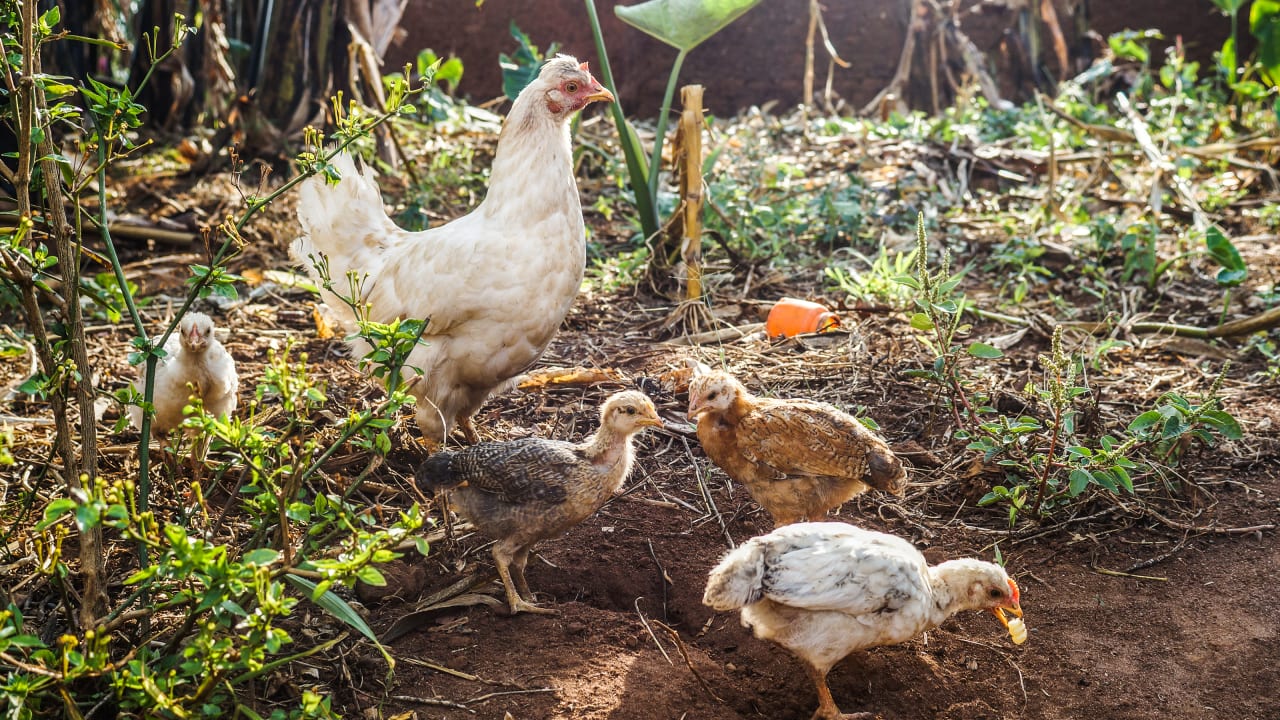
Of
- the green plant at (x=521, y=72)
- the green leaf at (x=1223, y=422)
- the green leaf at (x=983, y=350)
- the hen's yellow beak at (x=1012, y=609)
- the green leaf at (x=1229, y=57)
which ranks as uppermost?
the green leaf at (x=1229, y=57)

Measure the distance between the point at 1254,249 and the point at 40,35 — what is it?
674cm

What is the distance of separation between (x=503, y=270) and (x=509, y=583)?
49.8 inches

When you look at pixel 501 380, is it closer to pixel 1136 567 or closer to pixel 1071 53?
pixel 1136 567

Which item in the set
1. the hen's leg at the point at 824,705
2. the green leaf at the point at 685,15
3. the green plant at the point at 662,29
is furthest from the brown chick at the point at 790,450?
the green leaf at the point at 685,15

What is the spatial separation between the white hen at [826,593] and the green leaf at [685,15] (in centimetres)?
347

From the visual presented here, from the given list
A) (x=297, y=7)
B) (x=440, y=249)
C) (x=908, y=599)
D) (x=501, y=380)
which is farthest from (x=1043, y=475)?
(x=297, y=7)

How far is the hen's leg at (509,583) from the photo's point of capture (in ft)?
10.4

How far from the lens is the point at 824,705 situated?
9.27 feet

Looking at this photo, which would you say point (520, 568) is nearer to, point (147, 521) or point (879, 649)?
point (879, 649)

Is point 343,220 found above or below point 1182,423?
above

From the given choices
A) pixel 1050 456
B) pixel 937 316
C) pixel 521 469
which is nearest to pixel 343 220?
pixel 521 469

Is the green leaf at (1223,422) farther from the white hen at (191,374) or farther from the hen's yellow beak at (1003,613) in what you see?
the white hen at (191,374)

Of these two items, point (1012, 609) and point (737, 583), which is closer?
point (737, 583)

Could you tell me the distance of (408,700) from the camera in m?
2.78
